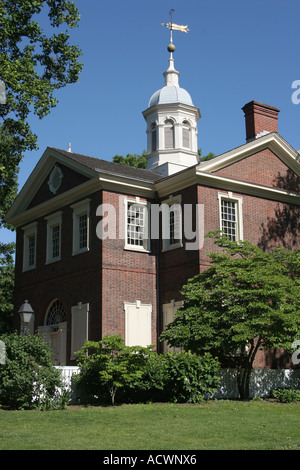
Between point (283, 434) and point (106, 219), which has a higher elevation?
point (106, 219)

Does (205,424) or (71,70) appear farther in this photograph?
(71,70)

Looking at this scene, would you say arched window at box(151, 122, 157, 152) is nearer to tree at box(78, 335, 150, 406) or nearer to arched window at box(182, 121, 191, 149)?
arched window at box(182, 121, 191, 149)

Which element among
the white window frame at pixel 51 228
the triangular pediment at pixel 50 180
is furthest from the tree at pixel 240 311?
the white window frame at pixel 51 228

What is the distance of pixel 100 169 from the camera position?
22.1 metres

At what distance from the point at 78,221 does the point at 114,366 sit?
27.2 feet

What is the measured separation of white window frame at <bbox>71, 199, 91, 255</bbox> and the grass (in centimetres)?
804

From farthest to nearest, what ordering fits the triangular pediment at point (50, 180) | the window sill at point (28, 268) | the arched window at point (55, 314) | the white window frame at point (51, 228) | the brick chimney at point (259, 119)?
the window sill at point (28, 268) → the brick chimney at point (259, 119) → the white window frame at point (51, 228) → the arched window at point (55, 314) → the triangular pediment at point (50, 180)

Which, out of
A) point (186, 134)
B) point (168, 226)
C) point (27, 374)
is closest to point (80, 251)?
point (168, 226)

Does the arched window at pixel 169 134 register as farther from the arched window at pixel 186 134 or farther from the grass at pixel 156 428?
the grass at pixel 156 428

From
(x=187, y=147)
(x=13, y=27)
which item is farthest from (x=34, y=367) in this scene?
(x=187, y=147)

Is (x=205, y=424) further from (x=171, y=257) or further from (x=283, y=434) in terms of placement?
(x=171, y=257)

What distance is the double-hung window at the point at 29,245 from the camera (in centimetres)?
2638

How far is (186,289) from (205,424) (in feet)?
24.6

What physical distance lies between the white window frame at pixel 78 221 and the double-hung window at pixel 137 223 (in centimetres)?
144
